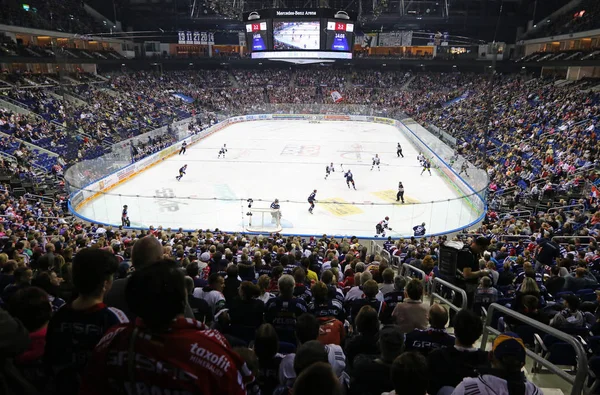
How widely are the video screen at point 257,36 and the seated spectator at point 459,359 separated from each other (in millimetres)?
35345

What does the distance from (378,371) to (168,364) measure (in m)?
1.78

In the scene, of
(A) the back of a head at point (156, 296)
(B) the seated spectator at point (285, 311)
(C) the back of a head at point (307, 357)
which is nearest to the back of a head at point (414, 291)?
(B) the seated spectator at point (285, 311)

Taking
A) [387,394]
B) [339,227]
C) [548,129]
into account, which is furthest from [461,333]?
[548,129]

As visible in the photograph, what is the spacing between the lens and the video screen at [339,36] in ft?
113

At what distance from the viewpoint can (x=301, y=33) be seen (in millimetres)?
34719

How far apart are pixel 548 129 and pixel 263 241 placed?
23110mm

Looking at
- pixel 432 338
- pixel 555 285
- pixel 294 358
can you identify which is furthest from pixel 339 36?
pixel 294 358

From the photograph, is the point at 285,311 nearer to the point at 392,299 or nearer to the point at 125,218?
the point at 392,299

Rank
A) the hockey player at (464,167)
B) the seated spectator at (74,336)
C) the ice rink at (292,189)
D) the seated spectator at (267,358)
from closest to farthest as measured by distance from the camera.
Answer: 1. the seated spectator at (74,336)
2. the seated spectator at (267,358)
3. the ice rink at (292,189)
4. the hockey player at (464,167)

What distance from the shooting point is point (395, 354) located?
3.00 metres

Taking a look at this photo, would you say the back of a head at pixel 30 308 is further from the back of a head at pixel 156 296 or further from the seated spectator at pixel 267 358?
the seated spectator at pixel 267 358

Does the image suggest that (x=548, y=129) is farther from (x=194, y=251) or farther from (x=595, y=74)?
(x=194, y=251)

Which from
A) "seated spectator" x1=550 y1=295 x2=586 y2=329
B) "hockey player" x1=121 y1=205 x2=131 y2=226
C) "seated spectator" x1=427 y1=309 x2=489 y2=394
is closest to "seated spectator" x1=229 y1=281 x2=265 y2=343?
"seated spectator" x1=427 y1=309 x2=489 y2=394

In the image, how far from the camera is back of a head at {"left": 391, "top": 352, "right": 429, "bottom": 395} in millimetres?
2389
